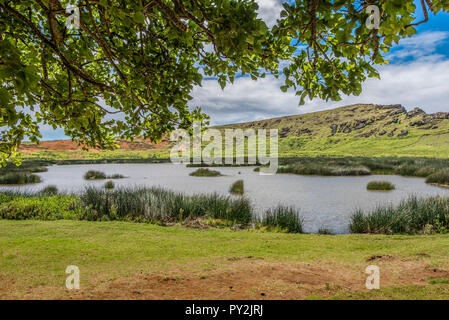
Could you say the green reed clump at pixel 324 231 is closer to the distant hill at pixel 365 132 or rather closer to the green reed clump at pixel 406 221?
the green reed clump at pixel 406 221

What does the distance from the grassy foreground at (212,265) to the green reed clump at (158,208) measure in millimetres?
3136

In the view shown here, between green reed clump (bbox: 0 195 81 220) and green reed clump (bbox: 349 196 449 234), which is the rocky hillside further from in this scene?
green reed clump (bbox: 0 195 81 220)

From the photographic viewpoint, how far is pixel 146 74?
4.27 meters

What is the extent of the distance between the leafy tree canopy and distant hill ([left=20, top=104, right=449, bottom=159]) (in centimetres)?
6110

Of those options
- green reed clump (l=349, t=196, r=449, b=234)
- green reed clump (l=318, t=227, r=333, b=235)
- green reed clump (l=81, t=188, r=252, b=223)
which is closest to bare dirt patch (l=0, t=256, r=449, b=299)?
green reed clump (l=318, t=227, r=333, b=235)

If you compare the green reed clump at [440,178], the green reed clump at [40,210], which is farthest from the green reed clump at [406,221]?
the green reed clump at [440,178]

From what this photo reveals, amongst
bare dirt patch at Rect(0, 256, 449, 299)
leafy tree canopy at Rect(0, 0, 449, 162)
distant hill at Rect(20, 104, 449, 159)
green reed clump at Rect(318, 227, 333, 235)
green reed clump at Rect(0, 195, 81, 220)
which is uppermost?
distant hill at Rect(20, 104, 449, 159)

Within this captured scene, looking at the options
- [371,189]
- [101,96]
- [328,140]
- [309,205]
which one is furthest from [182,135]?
[328,140]

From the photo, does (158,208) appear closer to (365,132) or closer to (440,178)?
(440,178)

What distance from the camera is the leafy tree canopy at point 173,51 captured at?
7.45 feet

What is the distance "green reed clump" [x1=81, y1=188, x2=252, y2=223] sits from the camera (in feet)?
34.8

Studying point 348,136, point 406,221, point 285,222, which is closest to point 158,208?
point 285,222
